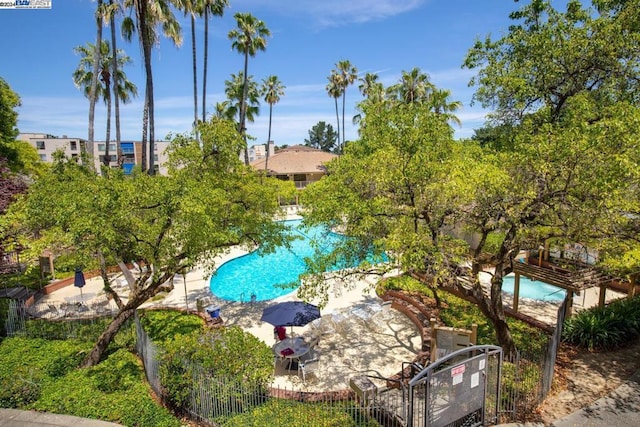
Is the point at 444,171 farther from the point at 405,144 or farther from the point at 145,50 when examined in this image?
the point at 145,50

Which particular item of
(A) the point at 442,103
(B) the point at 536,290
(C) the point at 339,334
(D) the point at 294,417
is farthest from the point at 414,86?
(D) the point at 294,417

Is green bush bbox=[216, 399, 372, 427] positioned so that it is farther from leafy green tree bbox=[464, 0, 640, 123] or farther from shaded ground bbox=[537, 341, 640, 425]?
leafy green tree bbox=[464, 0, 640, 123]

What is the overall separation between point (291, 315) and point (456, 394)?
19.5 ft

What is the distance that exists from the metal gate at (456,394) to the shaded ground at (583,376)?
156 centimetres

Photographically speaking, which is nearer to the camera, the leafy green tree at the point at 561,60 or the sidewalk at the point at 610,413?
the sidewalk at the point at 610,413

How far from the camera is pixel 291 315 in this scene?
11812 millimetres

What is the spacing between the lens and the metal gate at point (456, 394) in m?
6.75

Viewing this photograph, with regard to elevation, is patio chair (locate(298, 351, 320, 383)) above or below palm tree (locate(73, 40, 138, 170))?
below

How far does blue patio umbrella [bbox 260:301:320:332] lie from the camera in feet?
37.8

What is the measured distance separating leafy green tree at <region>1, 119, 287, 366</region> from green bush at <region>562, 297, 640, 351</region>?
10255mm

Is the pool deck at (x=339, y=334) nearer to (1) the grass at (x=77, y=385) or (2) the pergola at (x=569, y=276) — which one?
(1) the grass at (x=77, y=385)

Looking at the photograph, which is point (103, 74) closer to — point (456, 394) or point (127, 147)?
point (456, 394)

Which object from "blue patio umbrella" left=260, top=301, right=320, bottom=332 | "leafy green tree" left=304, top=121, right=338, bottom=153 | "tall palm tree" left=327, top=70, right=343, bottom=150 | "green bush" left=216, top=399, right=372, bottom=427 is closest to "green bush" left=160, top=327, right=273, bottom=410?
"green bush" left=216, top=399, right=372, bottom=427

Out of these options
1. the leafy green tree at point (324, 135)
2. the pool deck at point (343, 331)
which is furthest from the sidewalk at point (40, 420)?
the leafy green tree at point (324, 135)
